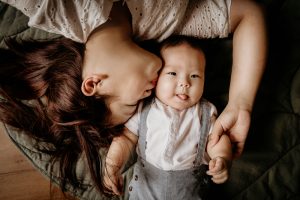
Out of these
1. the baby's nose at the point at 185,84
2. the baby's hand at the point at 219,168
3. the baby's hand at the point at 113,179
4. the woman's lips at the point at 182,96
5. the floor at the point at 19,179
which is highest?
the baby's nose at the point at 185,84

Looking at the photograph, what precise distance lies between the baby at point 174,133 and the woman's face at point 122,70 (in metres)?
0.04

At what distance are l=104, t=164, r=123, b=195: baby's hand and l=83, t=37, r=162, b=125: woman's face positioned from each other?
0.15m

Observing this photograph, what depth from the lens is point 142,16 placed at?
79 centimetres

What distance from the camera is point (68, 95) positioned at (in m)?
0.74

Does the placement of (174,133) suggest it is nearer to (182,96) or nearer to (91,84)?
(182,96)

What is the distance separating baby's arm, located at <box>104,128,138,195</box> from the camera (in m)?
0.81

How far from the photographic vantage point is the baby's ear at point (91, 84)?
709 millimetres

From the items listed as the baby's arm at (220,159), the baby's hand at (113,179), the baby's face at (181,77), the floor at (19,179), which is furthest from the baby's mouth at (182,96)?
the floor at (19,179)

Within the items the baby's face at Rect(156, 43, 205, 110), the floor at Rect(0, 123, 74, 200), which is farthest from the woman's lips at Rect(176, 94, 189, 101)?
the floor at Rect(0, 123, 74, 200)

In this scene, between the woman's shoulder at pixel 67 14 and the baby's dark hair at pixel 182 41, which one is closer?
the woman's shoulder at pixel 67 14

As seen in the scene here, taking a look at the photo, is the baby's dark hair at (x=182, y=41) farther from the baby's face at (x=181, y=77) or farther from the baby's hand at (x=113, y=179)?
the baby's hand at (x=113, y=179)

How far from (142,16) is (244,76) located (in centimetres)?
28

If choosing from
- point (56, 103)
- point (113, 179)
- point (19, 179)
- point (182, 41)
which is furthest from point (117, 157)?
point (19, 179)

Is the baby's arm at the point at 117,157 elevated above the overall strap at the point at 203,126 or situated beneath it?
situated beneath
